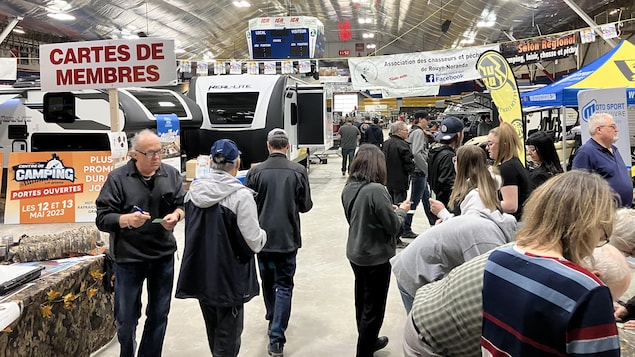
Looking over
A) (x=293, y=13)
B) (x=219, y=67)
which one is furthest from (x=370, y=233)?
(x=293, y=13)

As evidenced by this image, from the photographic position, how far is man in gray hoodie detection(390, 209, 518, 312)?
2.03 metres

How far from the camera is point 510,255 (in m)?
1.32

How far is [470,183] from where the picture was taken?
2814 millimetres

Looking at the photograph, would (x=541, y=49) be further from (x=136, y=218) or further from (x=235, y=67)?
(x=136, y=218)

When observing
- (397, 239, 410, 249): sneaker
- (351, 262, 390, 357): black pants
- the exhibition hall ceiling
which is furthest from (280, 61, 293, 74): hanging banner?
(351, 262, 390, 357): black pants

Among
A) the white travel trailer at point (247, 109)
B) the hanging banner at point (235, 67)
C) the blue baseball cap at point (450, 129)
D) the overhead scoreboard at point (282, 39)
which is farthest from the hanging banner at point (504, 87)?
the overhead scoreboard at point (282, 39)

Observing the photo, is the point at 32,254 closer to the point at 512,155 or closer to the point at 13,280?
the point at 13,280

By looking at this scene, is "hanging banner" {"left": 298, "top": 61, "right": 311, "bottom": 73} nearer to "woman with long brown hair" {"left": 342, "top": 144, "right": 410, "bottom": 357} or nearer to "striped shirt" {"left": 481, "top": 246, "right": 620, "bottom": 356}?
"woman with long brown hair" {"left": 342, "top": 144, "right": 410, "bottom": 357}

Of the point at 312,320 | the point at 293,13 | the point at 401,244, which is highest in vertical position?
the point at 293,13

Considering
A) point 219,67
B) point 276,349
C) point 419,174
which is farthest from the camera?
point 219,67

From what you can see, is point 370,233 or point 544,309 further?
point 370,233

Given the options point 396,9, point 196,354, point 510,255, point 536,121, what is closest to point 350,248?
point 196,354

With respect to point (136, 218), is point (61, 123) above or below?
above

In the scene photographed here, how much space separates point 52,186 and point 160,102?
7.54ft
